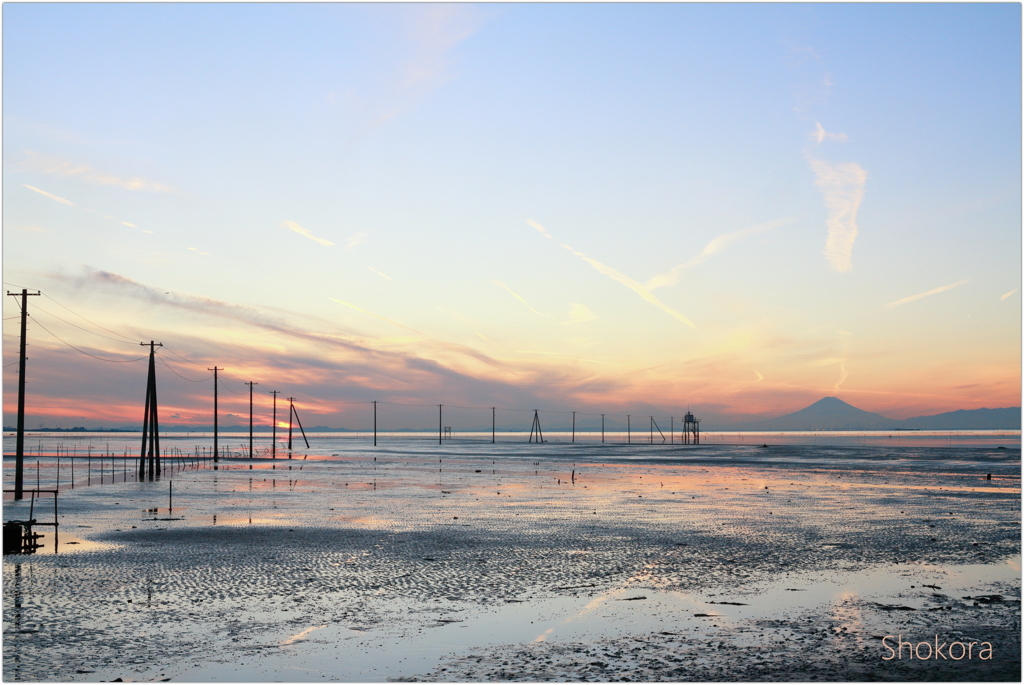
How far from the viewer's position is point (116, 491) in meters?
41.2

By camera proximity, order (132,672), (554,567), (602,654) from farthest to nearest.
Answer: (554,567)
(602,654)
(132,672)

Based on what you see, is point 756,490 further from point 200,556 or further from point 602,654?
point 602,654

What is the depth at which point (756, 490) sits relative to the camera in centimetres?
4106

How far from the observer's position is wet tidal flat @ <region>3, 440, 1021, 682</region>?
1074 centimetres

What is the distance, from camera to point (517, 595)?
15.1 meters

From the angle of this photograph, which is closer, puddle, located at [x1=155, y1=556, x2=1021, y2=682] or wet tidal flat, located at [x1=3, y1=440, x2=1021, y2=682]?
puddle, located at [x1=155, y1=556, x2=1021, y2=682]

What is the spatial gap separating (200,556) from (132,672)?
9.55 metres

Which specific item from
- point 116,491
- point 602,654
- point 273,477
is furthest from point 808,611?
point 273,477

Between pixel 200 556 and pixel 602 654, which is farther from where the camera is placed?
pixel 200 556

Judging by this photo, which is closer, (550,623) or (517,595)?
(550,623)

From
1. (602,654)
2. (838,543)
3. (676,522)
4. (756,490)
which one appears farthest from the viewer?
(756,490)

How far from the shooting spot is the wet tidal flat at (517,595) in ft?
35.2

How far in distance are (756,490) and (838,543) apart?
20.0 metres

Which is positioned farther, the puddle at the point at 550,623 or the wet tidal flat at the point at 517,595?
the wet tidal flat at the point at 517,595
